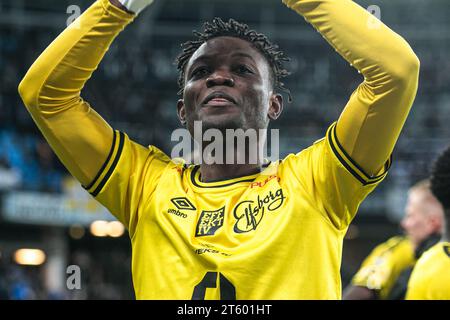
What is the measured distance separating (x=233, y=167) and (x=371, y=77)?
841 mm

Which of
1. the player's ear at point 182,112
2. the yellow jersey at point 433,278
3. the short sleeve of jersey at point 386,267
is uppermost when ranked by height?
the player's ear at point 182,112

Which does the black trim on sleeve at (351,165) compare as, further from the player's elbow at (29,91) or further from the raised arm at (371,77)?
the player's elbow at (29,91)

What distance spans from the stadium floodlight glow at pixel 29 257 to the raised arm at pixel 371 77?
1682 centimetres

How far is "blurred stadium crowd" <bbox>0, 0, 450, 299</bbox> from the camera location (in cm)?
1700

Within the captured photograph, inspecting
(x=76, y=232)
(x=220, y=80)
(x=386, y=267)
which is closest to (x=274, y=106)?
(x=220, y=80)

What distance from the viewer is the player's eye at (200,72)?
133 inches

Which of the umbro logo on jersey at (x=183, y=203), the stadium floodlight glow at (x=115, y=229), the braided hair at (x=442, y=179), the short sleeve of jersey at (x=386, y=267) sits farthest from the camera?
the stadium floodlight glow at (x=115, y=229)

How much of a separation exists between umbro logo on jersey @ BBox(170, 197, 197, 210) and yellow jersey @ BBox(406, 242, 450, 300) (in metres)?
1.20

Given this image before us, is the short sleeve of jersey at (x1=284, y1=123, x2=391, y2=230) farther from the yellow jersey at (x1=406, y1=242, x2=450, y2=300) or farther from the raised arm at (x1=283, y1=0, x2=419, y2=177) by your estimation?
the yellow jersey at (x1=406, y1=242, x2=450, y2=300)

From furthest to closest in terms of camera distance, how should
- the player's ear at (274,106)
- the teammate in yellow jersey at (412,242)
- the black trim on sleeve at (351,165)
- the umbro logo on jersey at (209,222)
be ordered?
the teammate in yellow jersey at (412,242) < the player's ear at (274,106) < the umbro logo on jersey at (209,222) < the black trim on sleeve at (351,165)

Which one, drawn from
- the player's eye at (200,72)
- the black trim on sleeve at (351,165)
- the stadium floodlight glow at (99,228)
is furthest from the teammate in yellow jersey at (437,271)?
the stadium floodlight glow at (99,228)

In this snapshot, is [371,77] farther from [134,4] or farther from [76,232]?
[76,232]

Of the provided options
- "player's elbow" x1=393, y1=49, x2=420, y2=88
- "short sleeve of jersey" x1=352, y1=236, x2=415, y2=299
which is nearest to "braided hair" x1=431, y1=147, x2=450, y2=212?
"player's elbow" x1=393, y1=49, x2=420, y2=88

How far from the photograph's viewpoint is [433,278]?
3564mm
